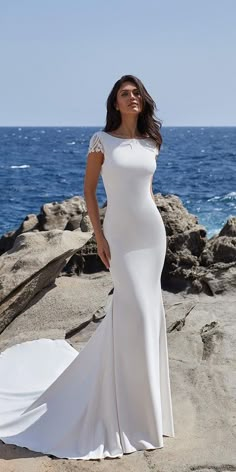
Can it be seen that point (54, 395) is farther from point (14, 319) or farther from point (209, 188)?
point (209, 188)

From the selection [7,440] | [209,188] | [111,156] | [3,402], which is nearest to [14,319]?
[3,402]

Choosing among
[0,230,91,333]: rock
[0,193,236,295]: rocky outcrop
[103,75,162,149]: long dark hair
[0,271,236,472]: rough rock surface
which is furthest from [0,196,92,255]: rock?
[103,75,162,149]: long dark hair

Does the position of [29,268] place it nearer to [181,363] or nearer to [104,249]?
[181,363]

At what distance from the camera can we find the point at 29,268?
7.39 metres

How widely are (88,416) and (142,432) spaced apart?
37 centimetres

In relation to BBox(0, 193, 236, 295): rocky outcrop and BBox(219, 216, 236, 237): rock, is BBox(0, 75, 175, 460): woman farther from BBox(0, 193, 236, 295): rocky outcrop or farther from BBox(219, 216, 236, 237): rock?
BBox(219, 216, 236, 237): rock

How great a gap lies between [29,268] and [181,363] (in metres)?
1.97

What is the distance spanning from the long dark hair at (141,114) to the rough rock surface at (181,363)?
74.7 inches

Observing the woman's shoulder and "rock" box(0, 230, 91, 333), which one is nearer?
the woman's shoulder

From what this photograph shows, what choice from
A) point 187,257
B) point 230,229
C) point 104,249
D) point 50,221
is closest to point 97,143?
point 104,249

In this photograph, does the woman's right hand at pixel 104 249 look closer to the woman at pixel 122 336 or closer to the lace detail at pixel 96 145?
the woman at pixel 122 336

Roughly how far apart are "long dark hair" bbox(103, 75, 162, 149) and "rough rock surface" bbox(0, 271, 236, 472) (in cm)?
190

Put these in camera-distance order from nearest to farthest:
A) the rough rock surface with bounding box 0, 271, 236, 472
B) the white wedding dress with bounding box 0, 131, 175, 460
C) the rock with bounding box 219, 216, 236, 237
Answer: the rough rock surface with bounding box 0, 271, 236, 472, the white wedding dress with bounding box 0, 131, 175, 460, the rock with bounding box 219, 216, 236, 237

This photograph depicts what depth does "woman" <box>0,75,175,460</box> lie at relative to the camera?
4.91 meters
